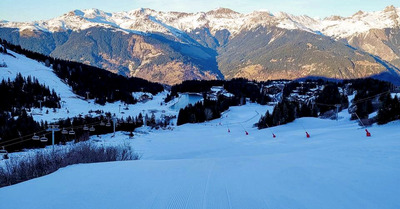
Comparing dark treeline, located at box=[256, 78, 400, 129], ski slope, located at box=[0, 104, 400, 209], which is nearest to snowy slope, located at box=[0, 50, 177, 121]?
dark treeline, located at box=[256, 78, 400, 129]

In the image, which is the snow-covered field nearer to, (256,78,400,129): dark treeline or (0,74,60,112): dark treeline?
(256,78,400,129): dark treeline

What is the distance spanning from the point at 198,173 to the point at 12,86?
158041mm

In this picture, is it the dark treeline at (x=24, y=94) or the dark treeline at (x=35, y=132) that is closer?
the dark treeline at (x=35, y=132)

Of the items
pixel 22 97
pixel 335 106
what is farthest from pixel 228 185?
pixel 22 97

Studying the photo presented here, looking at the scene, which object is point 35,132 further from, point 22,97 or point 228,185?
point 228,185

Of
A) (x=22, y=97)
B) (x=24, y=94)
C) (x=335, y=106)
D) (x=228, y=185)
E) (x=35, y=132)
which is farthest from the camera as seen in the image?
(x=24, y=94)

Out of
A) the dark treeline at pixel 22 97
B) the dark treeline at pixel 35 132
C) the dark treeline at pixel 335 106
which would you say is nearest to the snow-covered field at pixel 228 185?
the dark treeline at pixel 335 106

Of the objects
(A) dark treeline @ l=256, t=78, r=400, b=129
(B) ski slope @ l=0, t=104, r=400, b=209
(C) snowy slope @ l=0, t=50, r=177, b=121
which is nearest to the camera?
(B) ski slope @ l=0, t=104, r=400, b=209

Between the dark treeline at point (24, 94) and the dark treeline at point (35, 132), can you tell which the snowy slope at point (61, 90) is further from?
the dark treeline at point (35, 132)

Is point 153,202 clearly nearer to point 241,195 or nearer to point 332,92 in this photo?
point 241,195

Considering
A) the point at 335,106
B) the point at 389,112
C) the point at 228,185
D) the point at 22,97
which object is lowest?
the point at 22,97

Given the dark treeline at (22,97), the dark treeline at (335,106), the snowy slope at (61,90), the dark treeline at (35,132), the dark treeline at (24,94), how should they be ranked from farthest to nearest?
1. the snowy slope at (61,90)
2. the dark treeline at (24,94)
3. the dark treeline at (22,97)
4. the dark treeline at (35,132)
5. the dark treeline at (335,106)

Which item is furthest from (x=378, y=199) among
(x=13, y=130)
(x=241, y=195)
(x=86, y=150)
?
(x=13, y=130)

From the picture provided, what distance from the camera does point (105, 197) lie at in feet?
37.2
